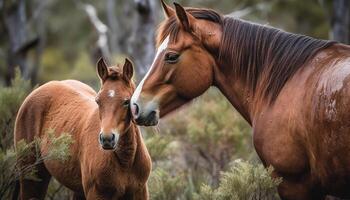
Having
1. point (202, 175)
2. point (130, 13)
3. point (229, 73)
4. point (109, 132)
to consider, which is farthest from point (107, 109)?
point (130, 13)

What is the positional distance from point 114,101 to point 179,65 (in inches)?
22.8

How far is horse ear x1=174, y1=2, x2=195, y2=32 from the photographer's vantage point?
457cm

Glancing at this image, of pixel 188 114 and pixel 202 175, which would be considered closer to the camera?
Result: pixel 202 175

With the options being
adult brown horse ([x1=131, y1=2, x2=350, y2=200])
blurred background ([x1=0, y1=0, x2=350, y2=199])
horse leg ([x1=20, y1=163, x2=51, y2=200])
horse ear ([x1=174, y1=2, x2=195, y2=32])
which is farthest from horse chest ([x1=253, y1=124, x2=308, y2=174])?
horse leg ([x1=20, y1=163, x2=51, y2=200])

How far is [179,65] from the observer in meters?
4.64

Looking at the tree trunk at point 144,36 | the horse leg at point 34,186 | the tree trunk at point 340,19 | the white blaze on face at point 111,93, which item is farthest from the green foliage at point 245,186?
the tree trunk at point 340,19

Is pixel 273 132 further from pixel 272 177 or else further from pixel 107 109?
pixel 107 109

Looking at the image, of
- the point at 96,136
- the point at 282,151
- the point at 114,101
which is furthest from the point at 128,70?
the point at 282,151

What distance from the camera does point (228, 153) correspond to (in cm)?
784

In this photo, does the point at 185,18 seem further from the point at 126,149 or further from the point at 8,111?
the point at 8,111

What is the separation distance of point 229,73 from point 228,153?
10.6 ft

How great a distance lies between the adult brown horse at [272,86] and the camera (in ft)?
13.0

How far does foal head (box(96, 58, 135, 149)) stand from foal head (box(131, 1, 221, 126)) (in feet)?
0.61

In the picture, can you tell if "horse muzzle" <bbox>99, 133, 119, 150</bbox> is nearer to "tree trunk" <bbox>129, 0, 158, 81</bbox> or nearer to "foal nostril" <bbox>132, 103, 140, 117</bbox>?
"foal nostril" <bbox>132, 103, 140, 117</bbox>
